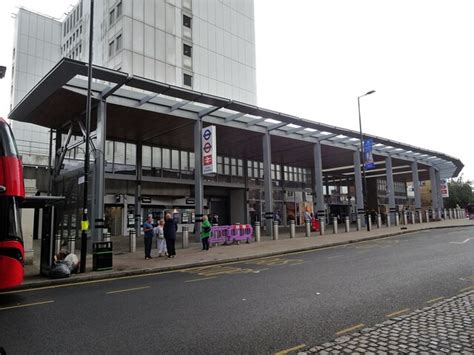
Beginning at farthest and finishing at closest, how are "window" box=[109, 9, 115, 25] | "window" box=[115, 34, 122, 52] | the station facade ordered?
1. "window" box=[109, 9, 115, 25]
2. "window" box=[115, 34, 122, 52]
3. the station facade

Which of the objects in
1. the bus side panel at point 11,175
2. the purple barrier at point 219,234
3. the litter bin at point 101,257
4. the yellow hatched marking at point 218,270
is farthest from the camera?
the purple barrier at point 219,234

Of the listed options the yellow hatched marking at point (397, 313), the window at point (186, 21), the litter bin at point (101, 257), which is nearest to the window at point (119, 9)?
the window at point (186, 21)

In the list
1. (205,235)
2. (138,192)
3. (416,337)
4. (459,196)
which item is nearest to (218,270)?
(205,235)

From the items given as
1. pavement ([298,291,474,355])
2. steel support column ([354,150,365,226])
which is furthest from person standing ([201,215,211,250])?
steel support column ([354,150,365,226])

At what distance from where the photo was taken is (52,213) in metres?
11.0

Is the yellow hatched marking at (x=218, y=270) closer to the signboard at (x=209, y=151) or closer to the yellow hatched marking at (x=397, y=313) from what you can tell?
the yellow hatched marking at (x=397, y=313)

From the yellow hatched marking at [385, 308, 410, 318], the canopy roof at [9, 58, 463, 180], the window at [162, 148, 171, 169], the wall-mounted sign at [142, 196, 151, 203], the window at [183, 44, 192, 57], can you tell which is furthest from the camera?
the window at [183, 44, 192, 57]

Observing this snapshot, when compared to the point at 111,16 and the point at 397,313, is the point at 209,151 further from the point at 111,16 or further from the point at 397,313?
the point at 111,16

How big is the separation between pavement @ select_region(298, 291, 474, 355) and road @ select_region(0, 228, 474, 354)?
313 mm

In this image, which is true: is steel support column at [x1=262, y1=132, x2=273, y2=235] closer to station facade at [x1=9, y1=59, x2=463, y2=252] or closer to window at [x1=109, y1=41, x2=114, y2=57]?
station facade at [x1=9, y1=59, x2=463, y2=252]

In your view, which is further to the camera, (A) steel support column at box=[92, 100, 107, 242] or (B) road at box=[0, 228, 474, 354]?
(A) steel support column at box=[92, 100, 107, 242]

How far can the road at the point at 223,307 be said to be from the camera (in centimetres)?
468

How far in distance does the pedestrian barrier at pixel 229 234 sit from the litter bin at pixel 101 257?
731 centimetres

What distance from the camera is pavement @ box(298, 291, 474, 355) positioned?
4.07 metres
